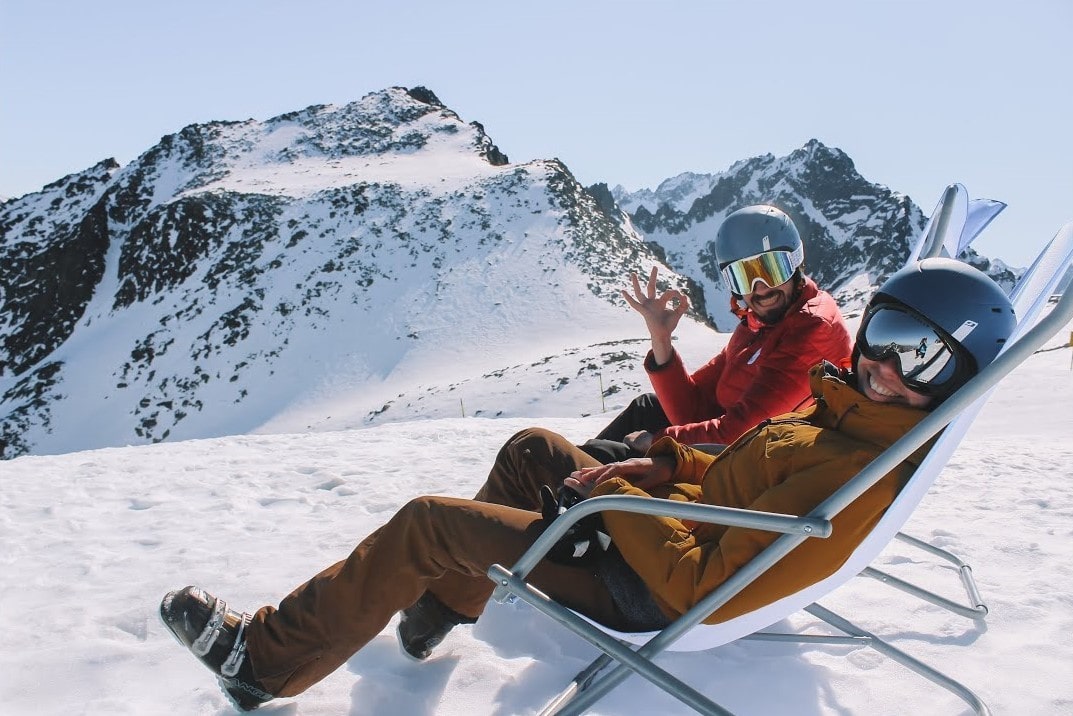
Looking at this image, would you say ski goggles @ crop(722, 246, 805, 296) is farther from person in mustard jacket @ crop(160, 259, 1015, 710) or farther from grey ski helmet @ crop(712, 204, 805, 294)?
person in mustard jacket @ crop(160, 259, 1015, 710)

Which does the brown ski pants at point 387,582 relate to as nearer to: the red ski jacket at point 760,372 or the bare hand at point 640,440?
the bare hand at point 640,440

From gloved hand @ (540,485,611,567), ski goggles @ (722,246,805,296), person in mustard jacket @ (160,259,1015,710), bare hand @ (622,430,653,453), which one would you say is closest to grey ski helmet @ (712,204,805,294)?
ski goggles @ (722,246,805,296)


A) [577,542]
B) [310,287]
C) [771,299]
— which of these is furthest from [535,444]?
[310,287]

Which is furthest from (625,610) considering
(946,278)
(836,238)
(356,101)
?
(836,238)

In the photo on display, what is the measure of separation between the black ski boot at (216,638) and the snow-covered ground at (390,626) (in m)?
0.20

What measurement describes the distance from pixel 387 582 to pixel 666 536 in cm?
106

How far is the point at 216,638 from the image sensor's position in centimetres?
259

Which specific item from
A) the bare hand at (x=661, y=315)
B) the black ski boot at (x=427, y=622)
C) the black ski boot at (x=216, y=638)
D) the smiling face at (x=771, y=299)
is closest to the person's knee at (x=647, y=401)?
the bare hand at (x=661, y=315)

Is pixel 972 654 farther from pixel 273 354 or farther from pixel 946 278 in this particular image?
pixel 273 354

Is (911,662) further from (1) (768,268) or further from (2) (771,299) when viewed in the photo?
(1) (768,268)

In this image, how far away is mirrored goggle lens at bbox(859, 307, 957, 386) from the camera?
2.23 m

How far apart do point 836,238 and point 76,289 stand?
486ft

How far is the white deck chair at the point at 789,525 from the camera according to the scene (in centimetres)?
179

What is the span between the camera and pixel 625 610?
95.4 inches
